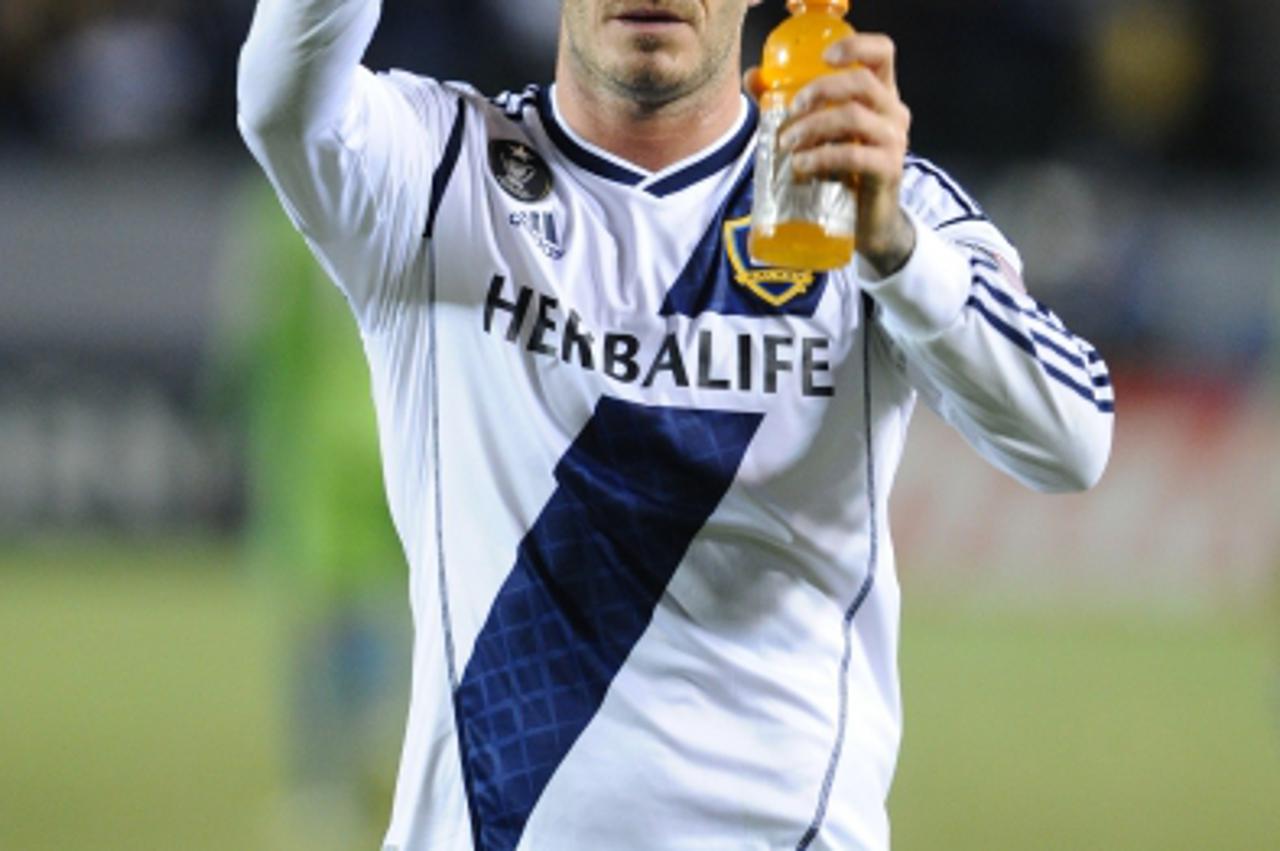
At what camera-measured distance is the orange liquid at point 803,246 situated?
104 inches

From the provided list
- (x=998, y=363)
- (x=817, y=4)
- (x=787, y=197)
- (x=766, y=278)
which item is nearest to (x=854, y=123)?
(x=787, y=197)

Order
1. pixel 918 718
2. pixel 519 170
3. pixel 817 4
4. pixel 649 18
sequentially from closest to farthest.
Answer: pixel 817 4, pixel 649 18, pixel 519 170, pixel 918 718

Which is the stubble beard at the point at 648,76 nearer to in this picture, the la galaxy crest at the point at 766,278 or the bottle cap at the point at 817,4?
the la galaxy crest at the point at 766,278

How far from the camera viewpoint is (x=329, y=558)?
737 cm

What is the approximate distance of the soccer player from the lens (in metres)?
3.07

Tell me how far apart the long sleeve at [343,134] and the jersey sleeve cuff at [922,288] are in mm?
676

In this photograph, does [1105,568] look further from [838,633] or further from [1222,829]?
[838,633]

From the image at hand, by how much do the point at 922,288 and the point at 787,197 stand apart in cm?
26

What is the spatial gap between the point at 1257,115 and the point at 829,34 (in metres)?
11.2

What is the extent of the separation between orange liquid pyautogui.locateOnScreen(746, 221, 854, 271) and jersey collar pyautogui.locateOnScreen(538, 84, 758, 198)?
53 cm

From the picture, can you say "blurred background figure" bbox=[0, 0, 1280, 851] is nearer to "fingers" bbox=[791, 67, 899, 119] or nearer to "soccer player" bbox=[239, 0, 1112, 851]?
"soccer player" bbox=[239, 0, 1112, 851]

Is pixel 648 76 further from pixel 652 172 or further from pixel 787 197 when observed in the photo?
pixel 787 197

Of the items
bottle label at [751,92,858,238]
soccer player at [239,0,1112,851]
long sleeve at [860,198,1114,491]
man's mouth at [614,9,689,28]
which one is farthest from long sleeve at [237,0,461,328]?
long sleeve at [860,198,1114,491]

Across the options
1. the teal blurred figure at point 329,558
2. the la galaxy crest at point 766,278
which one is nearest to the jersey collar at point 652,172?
the la galaxy crest at point 766,278
